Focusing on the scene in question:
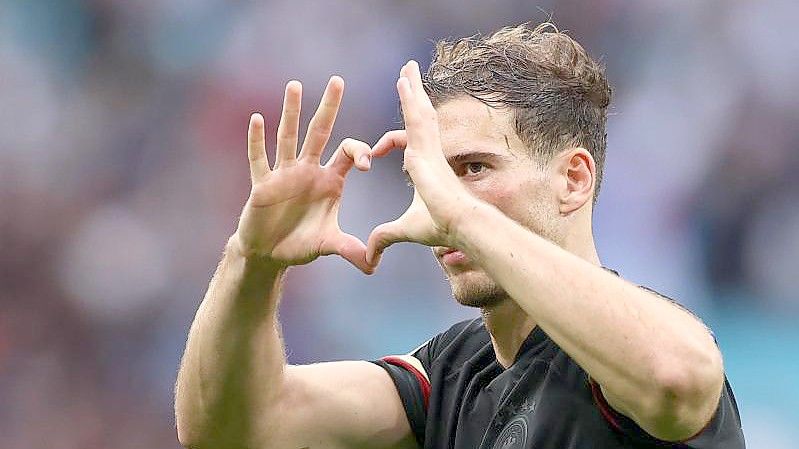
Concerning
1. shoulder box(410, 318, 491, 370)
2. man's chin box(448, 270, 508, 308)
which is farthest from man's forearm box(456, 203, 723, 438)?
shoulder box(410, 318, 491, 370)

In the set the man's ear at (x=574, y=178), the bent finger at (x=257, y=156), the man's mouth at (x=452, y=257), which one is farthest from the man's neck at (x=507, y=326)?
the bent finger at (x=257, y=156)

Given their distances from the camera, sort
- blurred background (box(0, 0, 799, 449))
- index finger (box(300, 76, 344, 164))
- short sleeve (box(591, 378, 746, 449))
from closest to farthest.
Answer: short sleeve (box(591, 378, 746, 449)) → index finger (box(300, 76, 344, 164)) → blurred background (box(0, 0, 799, 449))

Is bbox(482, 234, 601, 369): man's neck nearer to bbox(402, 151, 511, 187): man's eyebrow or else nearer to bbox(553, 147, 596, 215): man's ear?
bbox(553, 147, 596, 215): man's ear

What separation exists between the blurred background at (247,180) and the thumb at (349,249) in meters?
2.15

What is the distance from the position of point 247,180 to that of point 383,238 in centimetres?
256

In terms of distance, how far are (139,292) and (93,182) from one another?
502 mm

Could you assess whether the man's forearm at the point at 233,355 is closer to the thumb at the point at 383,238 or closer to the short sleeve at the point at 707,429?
the thumb at the point at 383,238

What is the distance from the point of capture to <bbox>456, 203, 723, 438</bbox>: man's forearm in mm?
1872

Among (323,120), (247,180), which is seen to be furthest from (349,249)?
(247,180)

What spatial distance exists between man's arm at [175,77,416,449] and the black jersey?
0.09 metres

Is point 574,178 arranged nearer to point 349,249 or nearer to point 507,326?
point 507,326

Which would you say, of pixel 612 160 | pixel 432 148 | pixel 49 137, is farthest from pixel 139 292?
pixel 432 148

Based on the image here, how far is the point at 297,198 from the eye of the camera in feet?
8.06

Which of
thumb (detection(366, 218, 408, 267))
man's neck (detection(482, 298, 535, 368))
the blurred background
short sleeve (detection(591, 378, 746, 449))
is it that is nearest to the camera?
short sleeve (detection(591, 378, 746, 449))
